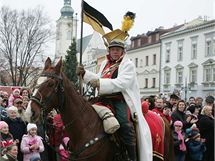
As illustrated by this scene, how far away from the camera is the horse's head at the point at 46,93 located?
18.4 ft

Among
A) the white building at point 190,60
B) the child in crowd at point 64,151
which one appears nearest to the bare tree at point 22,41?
the white building at point 190,60

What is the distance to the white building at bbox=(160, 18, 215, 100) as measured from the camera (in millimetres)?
45844

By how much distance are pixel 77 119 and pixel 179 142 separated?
4.69 metres

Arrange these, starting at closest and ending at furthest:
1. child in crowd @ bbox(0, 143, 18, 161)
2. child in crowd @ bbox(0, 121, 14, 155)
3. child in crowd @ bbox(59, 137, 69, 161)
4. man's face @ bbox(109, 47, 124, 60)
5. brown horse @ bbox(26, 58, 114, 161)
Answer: brown horse @ bbox(26, 58, 114, 161), child in crowd @ bbox(59, 137, 69, 161), man's face @ bbox(109, 47, 124, 60), child in crowd @ bbox(0, 143, 18, 161), child in crowd @ bbox(0, 121, 14, 155)

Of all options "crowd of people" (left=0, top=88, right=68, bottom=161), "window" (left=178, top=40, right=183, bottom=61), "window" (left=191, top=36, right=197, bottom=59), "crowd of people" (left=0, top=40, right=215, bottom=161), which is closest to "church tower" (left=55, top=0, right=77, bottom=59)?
"window" (left=178, top=40, right=183, bottom=61)

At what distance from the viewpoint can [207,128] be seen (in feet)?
35.0

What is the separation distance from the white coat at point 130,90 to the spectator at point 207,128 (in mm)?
4035

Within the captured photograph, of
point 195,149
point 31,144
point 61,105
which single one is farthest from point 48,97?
point 195,149

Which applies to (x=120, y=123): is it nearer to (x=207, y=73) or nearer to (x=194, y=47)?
(x=207, y=73)

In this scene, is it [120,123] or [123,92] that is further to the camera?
[123,92]

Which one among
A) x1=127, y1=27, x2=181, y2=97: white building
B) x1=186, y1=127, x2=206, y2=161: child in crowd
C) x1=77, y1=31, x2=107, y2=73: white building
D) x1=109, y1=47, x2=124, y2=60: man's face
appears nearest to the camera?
x1=109, y1=47, x2=124, y2=60: man's face

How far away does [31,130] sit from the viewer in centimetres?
855

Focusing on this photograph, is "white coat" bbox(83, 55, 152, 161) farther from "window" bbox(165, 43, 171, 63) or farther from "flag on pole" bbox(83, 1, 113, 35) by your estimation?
"window" bbox(165, 43, 171, 63)

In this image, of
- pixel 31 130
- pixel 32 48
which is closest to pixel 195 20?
pixel 32 48
